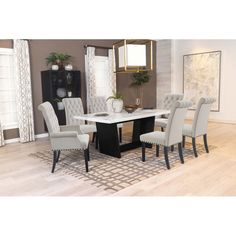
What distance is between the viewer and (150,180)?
3238mm

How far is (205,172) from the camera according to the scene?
351 cm

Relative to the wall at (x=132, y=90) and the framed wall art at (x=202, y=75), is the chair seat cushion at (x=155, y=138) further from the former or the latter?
the framed wall art at (x=202, y=75)

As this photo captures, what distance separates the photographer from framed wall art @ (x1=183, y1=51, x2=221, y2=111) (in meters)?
7.65

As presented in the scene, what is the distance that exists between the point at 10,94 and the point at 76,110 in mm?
1678

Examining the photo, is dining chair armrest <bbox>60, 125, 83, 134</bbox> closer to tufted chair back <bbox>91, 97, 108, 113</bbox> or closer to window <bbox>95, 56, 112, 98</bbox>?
tufted chair back <bbox>91, 97, 108, 113</bbox>

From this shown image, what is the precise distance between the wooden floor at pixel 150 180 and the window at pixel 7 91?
128cm

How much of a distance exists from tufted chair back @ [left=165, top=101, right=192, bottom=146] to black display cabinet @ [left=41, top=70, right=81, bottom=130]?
119 inches

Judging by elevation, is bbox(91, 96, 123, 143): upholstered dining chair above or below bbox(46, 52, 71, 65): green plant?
below

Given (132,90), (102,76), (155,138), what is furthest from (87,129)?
(132,90)

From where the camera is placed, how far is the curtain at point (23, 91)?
547cm

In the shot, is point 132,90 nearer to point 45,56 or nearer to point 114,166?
point 45,56

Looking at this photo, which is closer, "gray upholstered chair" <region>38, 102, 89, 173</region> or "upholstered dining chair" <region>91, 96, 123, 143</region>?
"gray upholstered chair" <region>38, 102, 89, 173</region>

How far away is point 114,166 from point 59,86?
2988mm

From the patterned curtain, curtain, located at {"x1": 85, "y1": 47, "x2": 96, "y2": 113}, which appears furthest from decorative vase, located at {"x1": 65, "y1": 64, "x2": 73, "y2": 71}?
the patterned curtain
